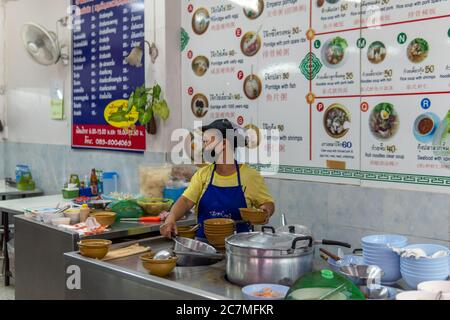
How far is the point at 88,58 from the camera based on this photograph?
513 centimetres

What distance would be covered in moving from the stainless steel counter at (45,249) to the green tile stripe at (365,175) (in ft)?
2.54

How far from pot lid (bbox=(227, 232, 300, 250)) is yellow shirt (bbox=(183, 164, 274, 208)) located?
2.89 feet

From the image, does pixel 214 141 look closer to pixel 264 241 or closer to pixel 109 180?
pixel 264 241

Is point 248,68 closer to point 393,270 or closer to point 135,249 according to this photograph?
point 135,249

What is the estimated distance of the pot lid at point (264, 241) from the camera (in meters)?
1.99

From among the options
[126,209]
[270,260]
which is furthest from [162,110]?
[270,260]

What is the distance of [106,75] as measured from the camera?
193 inches

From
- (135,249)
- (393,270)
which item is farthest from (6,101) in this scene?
(393,270)

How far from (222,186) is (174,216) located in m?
0.36

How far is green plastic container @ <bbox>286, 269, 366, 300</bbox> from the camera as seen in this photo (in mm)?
1711

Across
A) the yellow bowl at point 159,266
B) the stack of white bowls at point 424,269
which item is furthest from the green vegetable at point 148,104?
the stack of white bowls at point 424,269

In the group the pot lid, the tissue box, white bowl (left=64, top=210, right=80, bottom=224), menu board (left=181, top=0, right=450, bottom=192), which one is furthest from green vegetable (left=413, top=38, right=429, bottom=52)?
the tissue box

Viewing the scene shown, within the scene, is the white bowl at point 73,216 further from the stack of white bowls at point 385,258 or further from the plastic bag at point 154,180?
the stack of white bowls at point 385,258

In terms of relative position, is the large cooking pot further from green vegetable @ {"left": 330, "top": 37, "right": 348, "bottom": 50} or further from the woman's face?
green vegetable @ {"left": 330, "top": 37, "right": 348, "bottom": 50}
